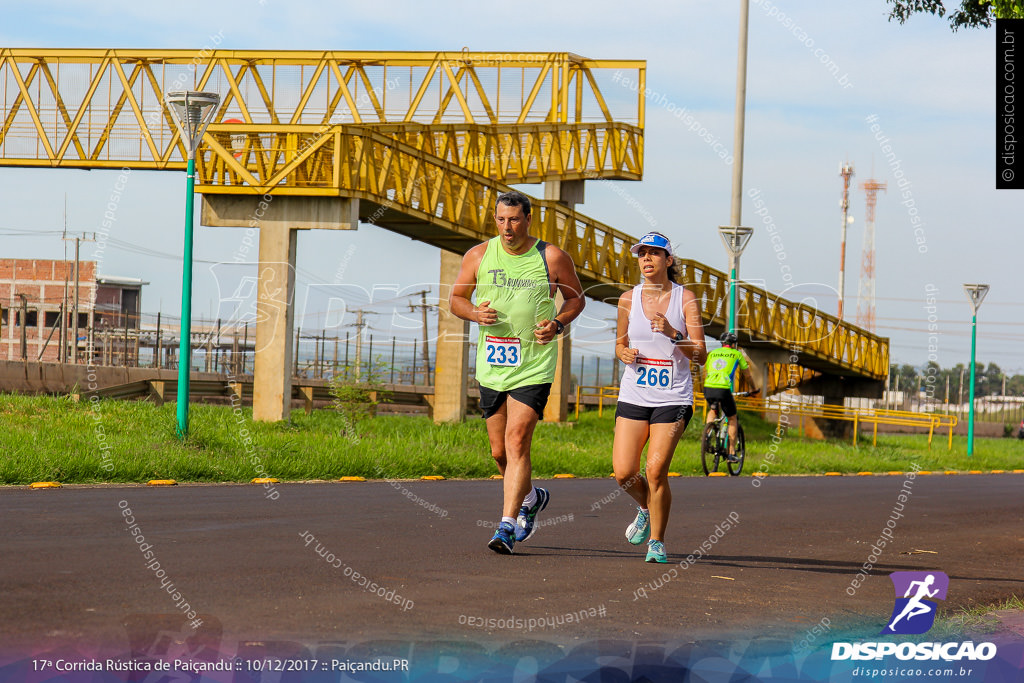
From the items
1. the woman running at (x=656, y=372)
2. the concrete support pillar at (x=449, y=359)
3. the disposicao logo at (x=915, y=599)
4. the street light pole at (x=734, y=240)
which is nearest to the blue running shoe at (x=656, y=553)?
the woman running at (x=656, y=372)

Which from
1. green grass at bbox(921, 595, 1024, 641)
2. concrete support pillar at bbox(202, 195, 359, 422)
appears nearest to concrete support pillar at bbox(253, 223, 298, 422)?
concrete support pillar at bbox(202, 195, 359, 422)

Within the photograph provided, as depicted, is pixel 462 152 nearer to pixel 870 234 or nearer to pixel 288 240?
pixel 288 240

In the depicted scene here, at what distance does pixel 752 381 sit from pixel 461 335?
1087 cm

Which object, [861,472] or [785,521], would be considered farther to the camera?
[861,472]

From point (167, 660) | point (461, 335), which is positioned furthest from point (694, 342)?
point (461, 335)

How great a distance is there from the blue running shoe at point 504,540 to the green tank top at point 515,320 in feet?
2.89

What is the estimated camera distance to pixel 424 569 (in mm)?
7250

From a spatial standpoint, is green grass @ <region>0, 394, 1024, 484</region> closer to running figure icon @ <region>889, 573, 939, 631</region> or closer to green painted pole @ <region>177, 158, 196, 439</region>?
green painted pole @ <region>177, 158, 196, 439</region>

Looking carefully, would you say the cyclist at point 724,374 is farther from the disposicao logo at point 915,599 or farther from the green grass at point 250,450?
the disposicao logo at point 915,599

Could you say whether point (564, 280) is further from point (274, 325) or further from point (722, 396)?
point (274, 325)

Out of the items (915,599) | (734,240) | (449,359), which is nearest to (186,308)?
(915,599)

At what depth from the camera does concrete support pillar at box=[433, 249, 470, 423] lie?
2709cm

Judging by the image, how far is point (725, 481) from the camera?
56.2ft

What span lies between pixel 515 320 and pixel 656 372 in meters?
0.95
